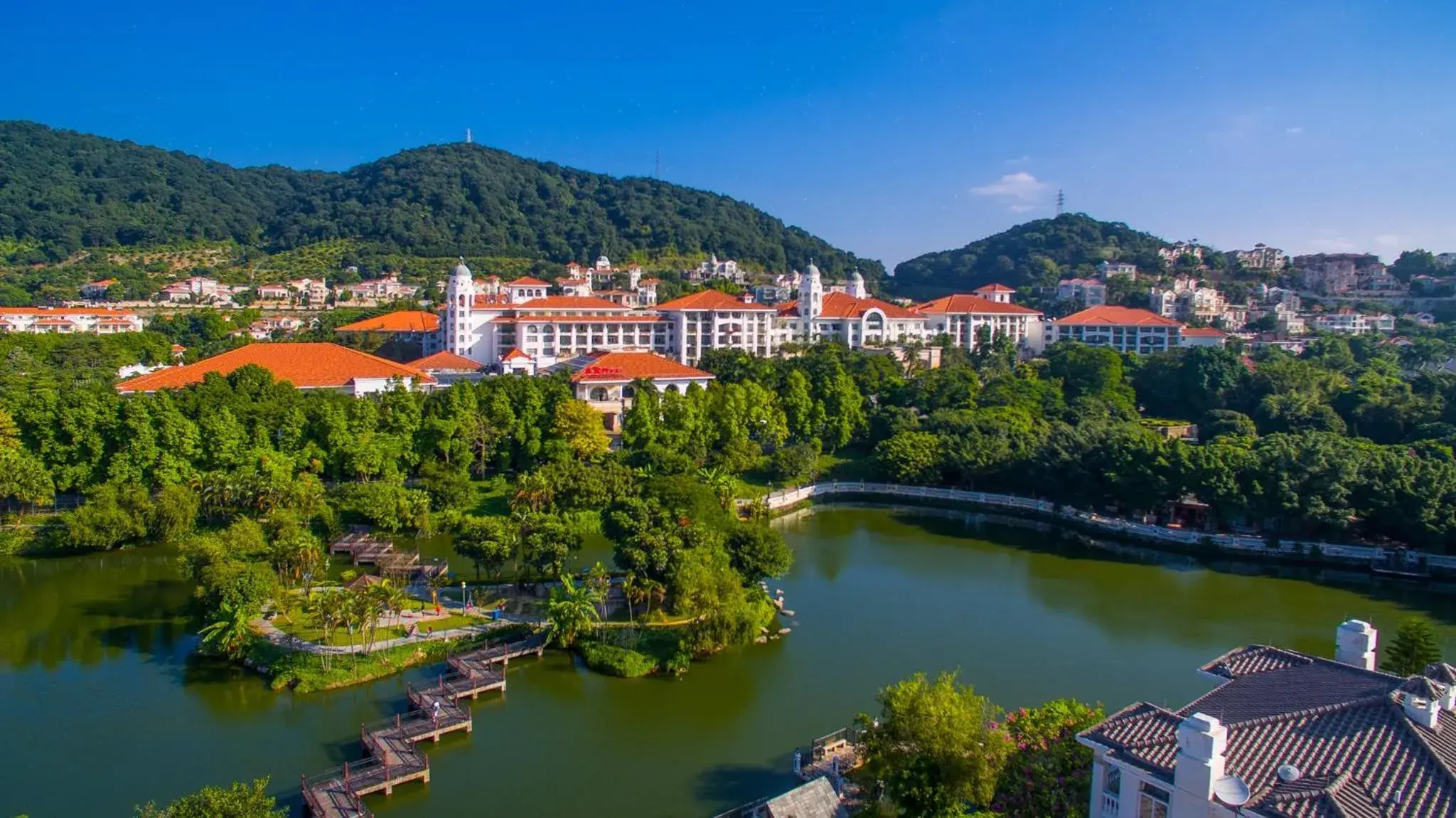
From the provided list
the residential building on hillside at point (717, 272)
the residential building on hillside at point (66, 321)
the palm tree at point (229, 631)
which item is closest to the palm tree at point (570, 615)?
the palm tree at point (229, 631)

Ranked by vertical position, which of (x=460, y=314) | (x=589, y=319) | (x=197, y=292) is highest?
(x=197, y=292)

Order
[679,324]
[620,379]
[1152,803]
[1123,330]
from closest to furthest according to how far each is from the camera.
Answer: [1152,803], [620,379], [679,324], [1123,330]

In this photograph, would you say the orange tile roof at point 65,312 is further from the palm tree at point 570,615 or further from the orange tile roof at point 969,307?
the palm tree at point 570,615

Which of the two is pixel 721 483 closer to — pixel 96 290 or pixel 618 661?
pixel 618 661

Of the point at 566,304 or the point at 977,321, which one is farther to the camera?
the point at 977,321

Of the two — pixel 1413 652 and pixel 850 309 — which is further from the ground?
pixel 850 309

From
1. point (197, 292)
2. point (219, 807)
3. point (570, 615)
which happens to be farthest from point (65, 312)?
point (219, 807)

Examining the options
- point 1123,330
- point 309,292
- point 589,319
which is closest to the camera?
point 589,319

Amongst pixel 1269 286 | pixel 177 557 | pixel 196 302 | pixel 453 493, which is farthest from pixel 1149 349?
pixel 196 302
